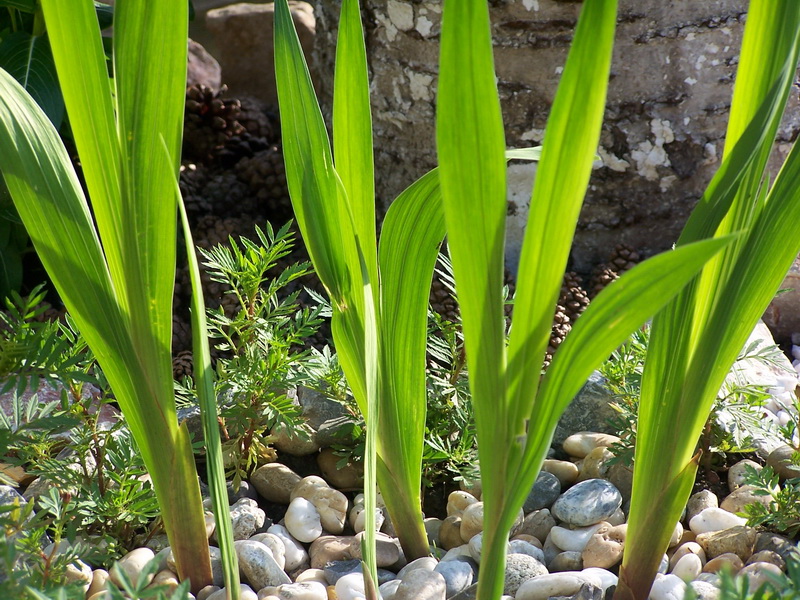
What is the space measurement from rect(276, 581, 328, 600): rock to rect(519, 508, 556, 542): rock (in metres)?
0.32

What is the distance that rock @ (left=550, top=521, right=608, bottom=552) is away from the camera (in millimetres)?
1048

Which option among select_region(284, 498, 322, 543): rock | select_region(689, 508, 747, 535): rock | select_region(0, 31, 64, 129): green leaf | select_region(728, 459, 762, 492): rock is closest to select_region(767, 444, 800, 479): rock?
select_region(728, 459, 762, 492): rock

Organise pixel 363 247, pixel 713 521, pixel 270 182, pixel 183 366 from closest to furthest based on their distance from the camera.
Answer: pixel 363 247
pixel 713 521
pixel 183 366
pixel 270 182

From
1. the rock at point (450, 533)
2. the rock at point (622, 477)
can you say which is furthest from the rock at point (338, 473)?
the rock at point (622, 477)

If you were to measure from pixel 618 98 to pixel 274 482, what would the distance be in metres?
1.03

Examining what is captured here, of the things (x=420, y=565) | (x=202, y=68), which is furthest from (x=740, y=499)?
(x=202, y=68)

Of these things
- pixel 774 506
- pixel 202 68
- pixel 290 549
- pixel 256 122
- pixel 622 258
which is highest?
pixel 202 68

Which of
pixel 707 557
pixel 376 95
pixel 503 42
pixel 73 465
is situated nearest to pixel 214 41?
pixel 376 95

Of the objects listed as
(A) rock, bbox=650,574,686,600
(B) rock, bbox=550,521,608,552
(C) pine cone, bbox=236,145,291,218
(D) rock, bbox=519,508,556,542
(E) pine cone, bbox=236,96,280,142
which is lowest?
(D) rock, bbox=519,508,556,542

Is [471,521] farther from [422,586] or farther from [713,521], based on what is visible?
[713,521]

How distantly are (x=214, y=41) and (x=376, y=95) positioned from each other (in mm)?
1874

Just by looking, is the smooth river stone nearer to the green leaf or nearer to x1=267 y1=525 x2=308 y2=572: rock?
x1=267 y1=525 x2=308 y2=572: rock

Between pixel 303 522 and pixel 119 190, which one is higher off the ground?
pixel 119 190

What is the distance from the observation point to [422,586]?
2.85ft
